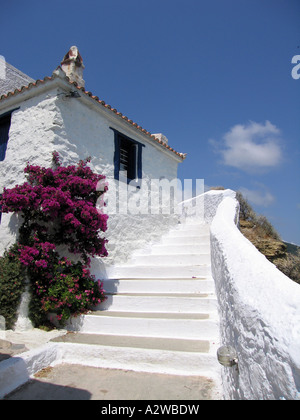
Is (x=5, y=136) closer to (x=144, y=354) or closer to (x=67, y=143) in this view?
(x=67, y=143)

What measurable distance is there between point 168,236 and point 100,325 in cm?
468

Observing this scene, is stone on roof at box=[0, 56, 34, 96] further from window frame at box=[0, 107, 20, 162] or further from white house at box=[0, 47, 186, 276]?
window frame at box=[0, 107, 20, 162]

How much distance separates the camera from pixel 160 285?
5734 millimetres

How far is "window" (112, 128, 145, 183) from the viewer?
321 inches

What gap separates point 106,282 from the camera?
242 inches

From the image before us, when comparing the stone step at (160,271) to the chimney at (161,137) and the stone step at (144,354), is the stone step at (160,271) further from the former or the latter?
the chimney at (161,137)

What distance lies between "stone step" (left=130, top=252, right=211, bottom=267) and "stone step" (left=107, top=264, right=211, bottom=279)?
13.8 inches

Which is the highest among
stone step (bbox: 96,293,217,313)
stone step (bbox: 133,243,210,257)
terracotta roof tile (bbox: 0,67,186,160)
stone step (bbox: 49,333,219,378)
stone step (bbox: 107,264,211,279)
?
terracotta roof tile (bbox: 0,67,186,160)

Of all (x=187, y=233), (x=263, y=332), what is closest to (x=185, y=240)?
(x=187, y=233)

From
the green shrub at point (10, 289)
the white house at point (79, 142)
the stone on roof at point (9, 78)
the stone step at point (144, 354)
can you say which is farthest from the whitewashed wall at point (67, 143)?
the stone on roof at point (9, 78)

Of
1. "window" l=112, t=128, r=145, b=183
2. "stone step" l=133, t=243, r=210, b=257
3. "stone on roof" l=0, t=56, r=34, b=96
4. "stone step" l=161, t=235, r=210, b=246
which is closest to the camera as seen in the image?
"stone step" l=133, t=243, r=210, b=257

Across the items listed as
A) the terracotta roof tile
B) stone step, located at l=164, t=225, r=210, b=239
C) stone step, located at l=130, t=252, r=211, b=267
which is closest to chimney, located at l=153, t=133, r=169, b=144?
the terracotta roof tile

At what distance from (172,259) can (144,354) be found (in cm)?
330
